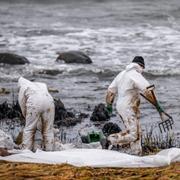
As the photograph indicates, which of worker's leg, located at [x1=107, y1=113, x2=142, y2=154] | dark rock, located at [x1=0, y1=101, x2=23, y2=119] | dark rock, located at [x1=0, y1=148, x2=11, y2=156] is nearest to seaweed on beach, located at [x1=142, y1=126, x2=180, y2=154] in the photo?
worker's leg, located at [x1=107, y1=113, x2=142, y2=154]

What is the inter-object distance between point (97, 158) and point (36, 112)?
184 centimetres

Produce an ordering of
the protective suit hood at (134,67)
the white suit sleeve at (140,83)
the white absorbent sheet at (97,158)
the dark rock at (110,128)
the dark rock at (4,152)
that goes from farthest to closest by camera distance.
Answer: the dark rock at (110,128) < the protective suit hood at (134,67) < the white suit sleeve at (140,83) < the dark rock at (4,152) < the white absorbent sheet at (97,158)

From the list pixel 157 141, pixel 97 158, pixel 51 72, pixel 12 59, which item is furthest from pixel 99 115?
pixel 12 59

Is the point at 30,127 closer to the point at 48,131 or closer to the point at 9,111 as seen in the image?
the point at 48,131

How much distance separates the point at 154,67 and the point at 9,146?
1456cm

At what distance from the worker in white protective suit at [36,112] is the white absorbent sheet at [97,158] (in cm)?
105

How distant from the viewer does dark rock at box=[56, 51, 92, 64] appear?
93.1 ft

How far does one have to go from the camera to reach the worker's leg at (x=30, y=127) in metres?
13.5

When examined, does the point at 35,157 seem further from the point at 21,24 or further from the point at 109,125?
the point at 21,24

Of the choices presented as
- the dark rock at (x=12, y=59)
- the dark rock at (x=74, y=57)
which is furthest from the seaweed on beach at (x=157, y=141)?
the dark rock at (x=12, y=59)

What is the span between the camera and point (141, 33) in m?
35.9

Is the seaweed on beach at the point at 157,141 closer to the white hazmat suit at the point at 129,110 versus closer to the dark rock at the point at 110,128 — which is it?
the white hazmat suit at the point at 129,110

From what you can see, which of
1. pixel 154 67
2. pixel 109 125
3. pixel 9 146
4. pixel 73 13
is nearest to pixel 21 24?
pixel 73 13

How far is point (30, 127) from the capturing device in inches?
539
